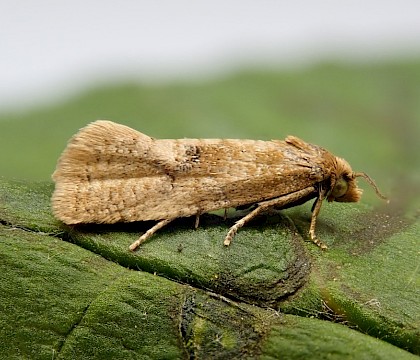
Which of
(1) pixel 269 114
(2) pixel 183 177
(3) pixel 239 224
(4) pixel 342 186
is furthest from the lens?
(1) pixel 269 114

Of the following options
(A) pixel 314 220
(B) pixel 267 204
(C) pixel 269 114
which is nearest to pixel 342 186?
(A) pixel 314 220

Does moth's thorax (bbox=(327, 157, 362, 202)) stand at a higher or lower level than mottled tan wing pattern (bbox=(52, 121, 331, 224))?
lower

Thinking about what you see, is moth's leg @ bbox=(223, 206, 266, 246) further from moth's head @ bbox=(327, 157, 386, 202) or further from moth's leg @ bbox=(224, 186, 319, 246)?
moth's head @ bbox=(327, 157, 386, 202)

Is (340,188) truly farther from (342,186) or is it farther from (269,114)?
(269,114)

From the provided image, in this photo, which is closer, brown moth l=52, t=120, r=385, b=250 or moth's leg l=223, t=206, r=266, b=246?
moth's leg l=223, t=206, r=266, b=246

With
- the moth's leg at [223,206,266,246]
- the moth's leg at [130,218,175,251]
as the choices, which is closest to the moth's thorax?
the moth's leg at [223,206,266,246]

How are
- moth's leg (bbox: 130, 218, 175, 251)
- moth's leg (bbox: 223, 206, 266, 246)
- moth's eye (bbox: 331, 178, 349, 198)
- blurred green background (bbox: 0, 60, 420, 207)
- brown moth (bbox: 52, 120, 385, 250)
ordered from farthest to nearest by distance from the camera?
blurred green background (bbox: 0, 60, 420, 207) → moth's eye (bbox: 331, 178, 349, 198) → brown moth (bbox: 52, 120, 385, 250) → moth's leg (bbox: 223, 206, 266, 246) → moth's leg (bbox: 130, 218, 175, 251)

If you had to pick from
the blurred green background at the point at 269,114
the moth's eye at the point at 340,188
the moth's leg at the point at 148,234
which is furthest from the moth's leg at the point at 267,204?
the blurred green background at the point at 269,114
